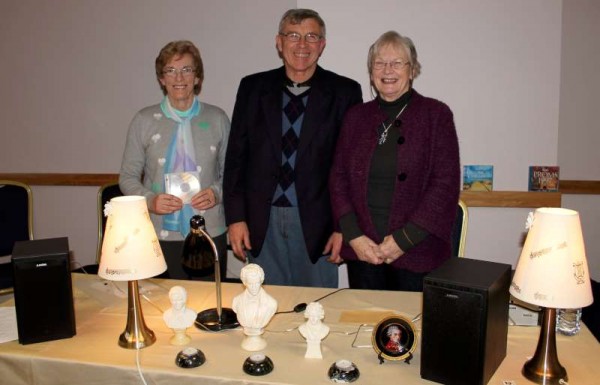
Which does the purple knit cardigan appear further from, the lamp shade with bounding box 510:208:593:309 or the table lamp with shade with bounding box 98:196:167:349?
the table lamp with shade with bounding box 98:196:167:349

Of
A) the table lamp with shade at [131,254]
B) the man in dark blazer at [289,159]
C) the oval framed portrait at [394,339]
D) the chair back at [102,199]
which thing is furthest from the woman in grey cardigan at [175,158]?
the oval framed portrait at [394,339]

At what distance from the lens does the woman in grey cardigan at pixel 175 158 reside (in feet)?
8.23

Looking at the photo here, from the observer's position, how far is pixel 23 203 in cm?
315

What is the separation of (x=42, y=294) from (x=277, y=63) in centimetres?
252

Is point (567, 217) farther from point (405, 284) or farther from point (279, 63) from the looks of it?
point (279, 63)

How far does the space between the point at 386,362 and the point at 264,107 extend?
1.46 metres

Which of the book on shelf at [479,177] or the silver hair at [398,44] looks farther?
the book on shelf at [479,177]

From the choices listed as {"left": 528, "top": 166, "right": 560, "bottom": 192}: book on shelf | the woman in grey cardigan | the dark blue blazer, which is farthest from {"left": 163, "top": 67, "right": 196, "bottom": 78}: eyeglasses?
{"left": 528, "top": 166, "right": 560, "bottom": 192}: book on shelf

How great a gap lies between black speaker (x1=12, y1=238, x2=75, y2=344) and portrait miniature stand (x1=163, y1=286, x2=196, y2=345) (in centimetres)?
36

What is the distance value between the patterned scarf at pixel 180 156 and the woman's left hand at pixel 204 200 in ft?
0.12

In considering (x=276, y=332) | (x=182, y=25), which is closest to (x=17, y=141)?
(x=182, y=25)

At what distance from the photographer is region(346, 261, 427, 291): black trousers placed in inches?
87.3

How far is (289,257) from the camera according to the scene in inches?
103

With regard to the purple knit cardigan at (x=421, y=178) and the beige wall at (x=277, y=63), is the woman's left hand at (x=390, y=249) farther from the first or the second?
the beige wall at (x=277, y=63)
